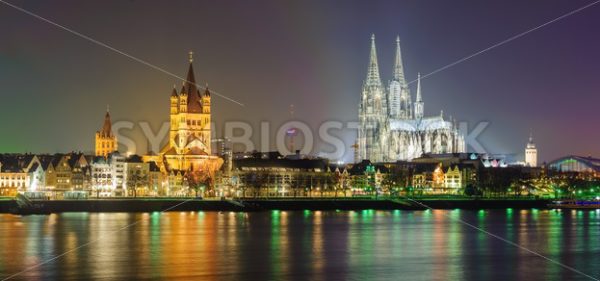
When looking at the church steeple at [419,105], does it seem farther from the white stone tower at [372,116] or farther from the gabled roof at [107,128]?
the gabled roof at [107,128]

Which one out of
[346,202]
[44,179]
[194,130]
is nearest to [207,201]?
[346,202]

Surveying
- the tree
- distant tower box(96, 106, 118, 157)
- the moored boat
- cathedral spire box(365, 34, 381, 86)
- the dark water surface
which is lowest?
the dark water surface

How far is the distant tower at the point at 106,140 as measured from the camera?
454 feet

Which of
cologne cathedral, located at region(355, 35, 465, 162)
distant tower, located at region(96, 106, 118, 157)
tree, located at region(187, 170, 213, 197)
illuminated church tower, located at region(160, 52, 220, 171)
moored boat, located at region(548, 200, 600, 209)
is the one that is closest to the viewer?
moored boat, located at region(548, 200, 600, 209)

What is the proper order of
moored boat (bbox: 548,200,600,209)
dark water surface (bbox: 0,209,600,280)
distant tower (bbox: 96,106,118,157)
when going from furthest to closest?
1. distant tower (bbox: 96,106,118,157)
2. moored boat (bbox: 548,200,600,209)
3. dark water surface (bbox: 0,209,600,280)

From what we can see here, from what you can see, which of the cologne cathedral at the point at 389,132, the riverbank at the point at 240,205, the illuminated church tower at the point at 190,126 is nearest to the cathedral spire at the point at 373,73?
the cologne cathedral at the point at 389,132

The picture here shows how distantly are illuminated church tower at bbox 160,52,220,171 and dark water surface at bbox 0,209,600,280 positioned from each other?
55.4 meters

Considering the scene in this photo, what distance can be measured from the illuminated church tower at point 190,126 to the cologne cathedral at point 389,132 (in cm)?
4084

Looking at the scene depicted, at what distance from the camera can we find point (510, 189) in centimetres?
12456

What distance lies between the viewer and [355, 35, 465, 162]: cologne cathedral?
526ft

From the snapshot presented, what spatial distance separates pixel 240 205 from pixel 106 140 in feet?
180

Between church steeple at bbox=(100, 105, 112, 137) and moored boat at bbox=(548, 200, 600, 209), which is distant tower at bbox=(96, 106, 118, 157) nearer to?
church steeple at bbox=(100, 105, 112, 137)

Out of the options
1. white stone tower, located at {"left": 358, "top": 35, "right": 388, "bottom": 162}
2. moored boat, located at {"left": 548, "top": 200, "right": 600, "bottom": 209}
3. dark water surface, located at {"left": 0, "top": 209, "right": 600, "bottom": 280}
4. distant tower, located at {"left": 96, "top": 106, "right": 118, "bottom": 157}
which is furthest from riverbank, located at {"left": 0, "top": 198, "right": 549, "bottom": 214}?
white stone tower, located at {"left": 358, "top": 35, "right": 388, "bottom": 162}

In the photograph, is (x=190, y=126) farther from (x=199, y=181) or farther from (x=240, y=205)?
(x=240, y=205)
